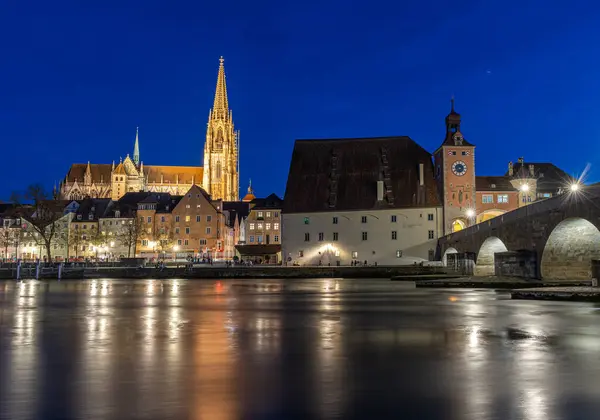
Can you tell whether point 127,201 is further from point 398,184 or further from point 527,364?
point 527,364

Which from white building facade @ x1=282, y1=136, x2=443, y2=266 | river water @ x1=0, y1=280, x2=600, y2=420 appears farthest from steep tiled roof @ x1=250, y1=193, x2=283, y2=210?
river water @ x1=0, y1=280, x2=600, y2=420

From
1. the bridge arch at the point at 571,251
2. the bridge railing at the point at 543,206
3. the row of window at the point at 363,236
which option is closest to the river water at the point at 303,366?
the bridge railing at the point at 543,206

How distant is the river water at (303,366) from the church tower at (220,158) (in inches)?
6539

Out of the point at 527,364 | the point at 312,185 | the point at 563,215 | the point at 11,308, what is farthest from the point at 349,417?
the point at 312,185

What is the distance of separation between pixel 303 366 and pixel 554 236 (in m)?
32.0

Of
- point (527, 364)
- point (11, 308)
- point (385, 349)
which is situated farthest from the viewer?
point (11, 308)

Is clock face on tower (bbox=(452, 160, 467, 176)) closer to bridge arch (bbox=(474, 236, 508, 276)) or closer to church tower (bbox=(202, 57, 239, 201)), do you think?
bridge arch (bbox=(474, 236, 508, 276))

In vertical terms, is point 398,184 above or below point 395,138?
below

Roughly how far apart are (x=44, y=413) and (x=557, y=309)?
23.5m

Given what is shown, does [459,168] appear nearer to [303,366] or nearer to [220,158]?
[303,366]

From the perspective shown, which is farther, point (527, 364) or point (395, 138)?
point (395, 138)

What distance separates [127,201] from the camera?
430ft

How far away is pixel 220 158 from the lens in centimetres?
19288

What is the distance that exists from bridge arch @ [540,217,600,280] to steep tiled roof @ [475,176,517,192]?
4379cm
